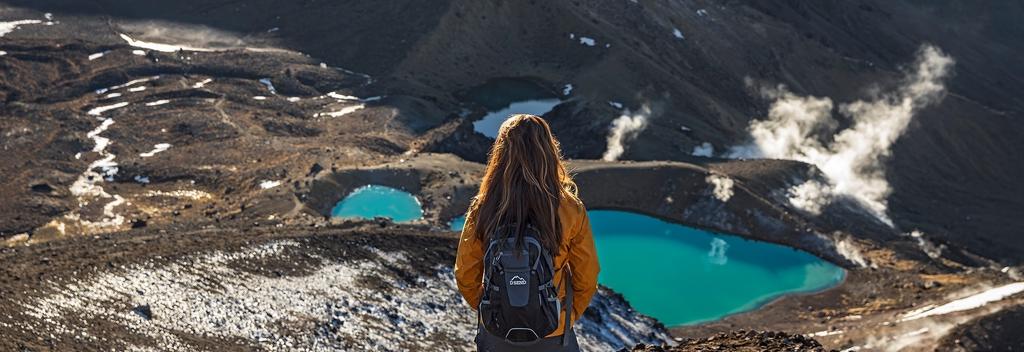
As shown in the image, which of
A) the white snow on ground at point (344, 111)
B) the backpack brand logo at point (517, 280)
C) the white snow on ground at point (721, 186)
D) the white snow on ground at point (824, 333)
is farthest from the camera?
the white snow on ground at point (344, 111)

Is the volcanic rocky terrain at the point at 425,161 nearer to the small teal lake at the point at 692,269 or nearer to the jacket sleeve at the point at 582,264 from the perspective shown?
the small teal lake at the point at 692,269

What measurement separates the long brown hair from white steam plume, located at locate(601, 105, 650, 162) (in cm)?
5988

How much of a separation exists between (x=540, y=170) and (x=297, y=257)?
2321 centimetres

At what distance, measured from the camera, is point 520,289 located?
836 centimetres

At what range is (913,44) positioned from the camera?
395 feet

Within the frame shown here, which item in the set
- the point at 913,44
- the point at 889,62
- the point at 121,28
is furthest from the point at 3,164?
the point at 913,44

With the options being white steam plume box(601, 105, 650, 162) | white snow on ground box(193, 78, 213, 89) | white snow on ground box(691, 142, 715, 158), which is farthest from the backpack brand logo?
white snow on ground box(193, 78, 213, 89)

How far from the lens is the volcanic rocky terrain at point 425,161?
26062 millimetres

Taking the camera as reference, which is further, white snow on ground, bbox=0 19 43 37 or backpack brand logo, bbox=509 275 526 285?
white snow on ground, bbox=0 19 43 37

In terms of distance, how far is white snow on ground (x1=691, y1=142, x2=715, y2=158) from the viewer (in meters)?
73.6

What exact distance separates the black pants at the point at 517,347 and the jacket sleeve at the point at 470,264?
1.14 ft

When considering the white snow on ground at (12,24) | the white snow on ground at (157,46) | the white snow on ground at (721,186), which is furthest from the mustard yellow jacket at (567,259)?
the white snow on ground at (12,24)

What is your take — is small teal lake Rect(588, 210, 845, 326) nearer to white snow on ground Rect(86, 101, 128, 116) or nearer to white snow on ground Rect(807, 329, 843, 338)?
white snow on ground Rect(807, 329, 843, 338)

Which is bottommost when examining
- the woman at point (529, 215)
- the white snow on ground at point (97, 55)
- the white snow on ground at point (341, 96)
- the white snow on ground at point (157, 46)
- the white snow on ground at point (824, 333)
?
the white snow on ground at point (824, 333)
